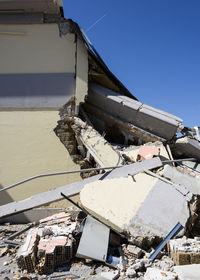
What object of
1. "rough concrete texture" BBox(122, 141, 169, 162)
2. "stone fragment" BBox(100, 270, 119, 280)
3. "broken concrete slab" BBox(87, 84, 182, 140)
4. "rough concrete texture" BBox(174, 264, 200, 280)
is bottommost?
"stone fragment" BBox(100, 270, 119, 280)

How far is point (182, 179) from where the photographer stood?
3854 millimetres

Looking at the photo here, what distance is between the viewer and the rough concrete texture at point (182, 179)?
3.74 meters

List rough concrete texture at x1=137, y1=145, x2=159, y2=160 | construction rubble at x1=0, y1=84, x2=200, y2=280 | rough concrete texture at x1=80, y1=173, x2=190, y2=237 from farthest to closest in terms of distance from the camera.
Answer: rough concrete texture at x1=137, y1=145, x2=159, y2=160
rough concrete texture at x1=80, y1=173, x2=190, y2=237
construction rubble at x1=0, y1=84, x2=200, y2=280

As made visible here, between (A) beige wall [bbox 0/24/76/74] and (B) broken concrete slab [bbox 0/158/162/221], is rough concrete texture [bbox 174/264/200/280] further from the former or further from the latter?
(A) beige wall [bbox 0/24/76/74]

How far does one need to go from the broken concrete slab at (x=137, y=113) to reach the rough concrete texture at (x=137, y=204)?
1.74 m

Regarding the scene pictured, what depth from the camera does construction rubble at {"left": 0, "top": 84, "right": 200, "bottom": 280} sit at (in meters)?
2.80

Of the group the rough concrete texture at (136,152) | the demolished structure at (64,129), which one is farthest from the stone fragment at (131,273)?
the rough concrete texture at (136,152)

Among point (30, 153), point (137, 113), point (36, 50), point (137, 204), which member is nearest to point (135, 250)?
point (137, 204)

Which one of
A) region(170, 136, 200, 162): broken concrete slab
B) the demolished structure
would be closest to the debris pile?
the demolished structure

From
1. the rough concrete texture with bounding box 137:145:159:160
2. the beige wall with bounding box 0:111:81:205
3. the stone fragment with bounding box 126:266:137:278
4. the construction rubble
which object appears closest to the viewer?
the stone fragment with bounding box 126:266:137:278

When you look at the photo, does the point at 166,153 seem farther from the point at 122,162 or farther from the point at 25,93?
the point at 25,93

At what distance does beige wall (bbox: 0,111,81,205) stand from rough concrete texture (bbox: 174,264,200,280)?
3.27 meters

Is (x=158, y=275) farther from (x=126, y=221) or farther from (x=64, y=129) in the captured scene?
(x=64, y=129)

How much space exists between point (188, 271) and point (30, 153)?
4.25 metres
